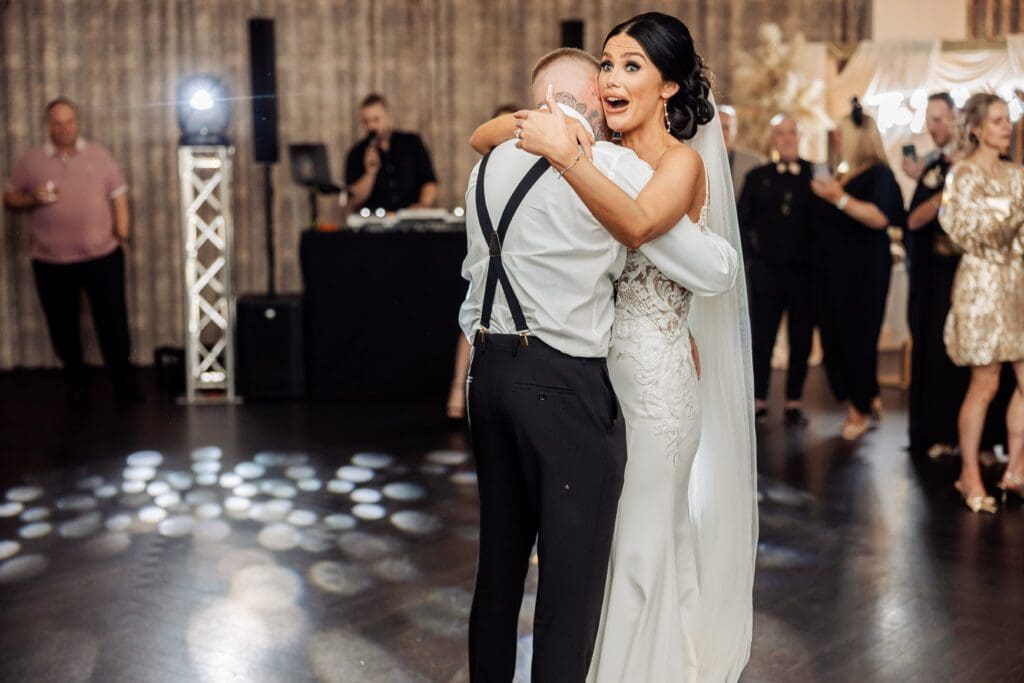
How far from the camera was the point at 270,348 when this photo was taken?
716 centimetres

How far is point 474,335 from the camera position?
7.64ft

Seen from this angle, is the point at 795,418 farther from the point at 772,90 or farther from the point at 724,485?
the point at 724,485

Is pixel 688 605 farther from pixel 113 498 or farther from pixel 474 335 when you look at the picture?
pixel 113 498

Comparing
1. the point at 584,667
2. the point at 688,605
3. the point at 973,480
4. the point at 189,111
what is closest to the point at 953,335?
the point at 973,480

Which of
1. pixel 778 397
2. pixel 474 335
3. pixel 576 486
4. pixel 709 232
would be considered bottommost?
pixel 778 397

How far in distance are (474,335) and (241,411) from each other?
475 centimetres

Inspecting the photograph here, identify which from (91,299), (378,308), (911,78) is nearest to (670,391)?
(378,308)

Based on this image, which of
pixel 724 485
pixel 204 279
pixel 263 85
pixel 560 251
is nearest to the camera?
pixel 560 251

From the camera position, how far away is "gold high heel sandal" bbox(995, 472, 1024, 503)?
493 centimetres

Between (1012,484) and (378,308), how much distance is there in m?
3.59

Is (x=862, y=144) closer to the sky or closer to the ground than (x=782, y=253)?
closer to the sky

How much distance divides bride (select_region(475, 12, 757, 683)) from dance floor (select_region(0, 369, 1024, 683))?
17.9 inches

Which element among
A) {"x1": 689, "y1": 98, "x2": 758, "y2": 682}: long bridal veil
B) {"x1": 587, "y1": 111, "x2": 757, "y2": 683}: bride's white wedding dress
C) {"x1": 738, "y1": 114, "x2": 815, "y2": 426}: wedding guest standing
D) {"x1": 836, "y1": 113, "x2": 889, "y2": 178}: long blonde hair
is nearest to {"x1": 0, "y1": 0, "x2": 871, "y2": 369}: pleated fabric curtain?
{"x1": 738, "y1": 114, "x2": 815, "y2": 426}: wedding guest standing

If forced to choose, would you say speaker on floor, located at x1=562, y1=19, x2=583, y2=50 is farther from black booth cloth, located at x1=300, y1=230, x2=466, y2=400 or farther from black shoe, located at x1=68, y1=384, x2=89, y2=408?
black shoe, located at x1=68, y1=384, x2=89, y2=408
